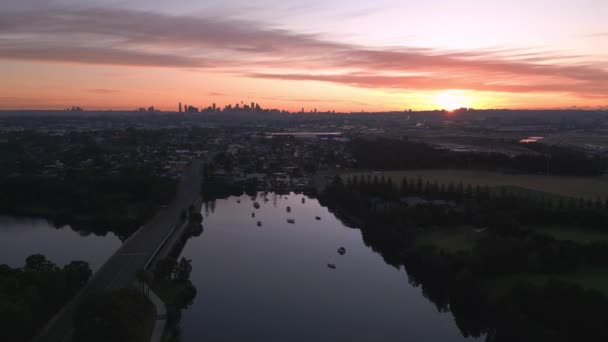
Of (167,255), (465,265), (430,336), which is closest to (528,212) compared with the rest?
(465,265)

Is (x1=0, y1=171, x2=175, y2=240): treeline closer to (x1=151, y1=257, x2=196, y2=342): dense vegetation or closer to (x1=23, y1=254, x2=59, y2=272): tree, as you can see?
(x1=151, y1=257, x2=196, y2=342): dense vegetation

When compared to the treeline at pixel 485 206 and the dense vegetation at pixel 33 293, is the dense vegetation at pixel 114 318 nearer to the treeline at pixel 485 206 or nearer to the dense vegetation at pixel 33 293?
the dense vegetation at pixel 33 293

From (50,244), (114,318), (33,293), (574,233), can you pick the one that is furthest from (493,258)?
(50,244)

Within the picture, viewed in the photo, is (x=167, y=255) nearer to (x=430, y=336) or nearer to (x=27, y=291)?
(x=27, y=291)

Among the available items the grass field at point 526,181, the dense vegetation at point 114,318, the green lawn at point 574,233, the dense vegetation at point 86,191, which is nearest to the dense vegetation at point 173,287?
the dense vegetation at point 114,318

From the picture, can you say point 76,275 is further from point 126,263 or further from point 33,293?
point 126,263

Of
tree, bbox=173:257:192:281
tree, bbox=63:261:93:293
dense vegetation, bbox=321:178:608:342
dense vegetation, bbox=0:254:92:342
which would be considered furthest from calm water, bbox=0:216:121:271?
dense vegetation, bbox=321:178:608:342
